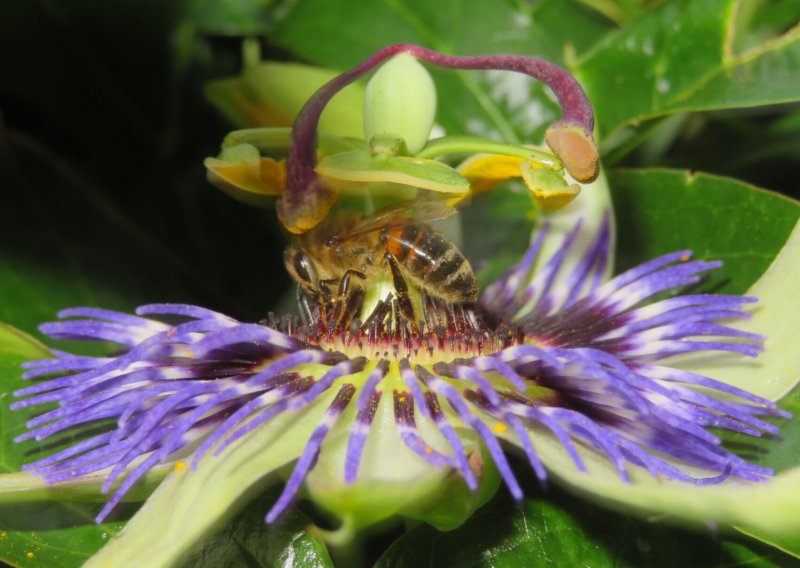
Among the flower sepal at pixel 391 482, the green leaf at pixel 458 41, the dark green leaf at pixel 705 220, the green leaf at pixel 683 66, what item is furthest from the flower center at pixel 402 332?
the green leaf at pixel 458 41

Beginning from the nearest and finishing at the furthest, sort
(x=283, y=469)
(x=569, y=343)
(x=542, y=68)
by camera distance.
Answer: (x=283, y=469)
(x=542, y=68)
(x=569, y=343)

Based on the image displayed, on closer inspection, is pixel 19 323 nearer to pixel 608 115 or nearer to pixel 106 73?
pixel 106 73

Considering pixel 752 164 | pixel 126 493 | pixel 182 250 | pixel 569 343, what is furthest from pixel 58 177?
pixel 752 164

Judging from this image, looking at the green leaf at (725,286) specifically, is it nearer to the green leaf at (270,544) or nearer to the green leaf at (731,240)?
the green leaf at (731,240)

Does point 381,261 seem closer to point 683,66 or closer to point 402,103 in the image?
point 402,103

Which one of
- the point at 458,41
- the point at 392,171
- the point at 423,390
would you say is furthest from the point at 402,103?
the point at 458,41

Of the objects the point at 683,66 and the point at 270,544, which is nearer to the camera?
the point at 270,544

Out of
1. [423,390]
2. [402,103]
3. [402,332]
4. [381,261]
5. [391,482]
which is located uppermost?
[402,103]

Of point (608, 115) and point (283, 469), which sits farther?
point (608, 115)
